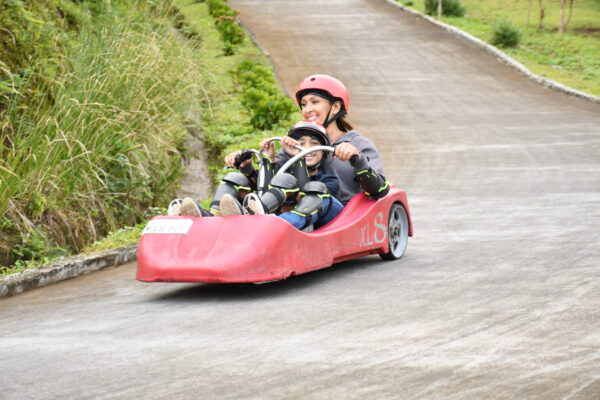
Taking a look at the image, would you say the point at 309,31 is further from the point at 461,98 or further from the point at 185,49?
the point at 185,49

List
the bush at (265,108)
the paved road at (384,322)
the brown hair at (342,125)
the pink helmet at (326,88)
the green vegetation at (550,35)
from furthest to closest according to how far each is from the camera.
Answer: the green vegetation at (550,35) → the bush at (265,108) → the brown hair at (342,125) → the pink helmet at (326,88) → the paved road at (384,322)

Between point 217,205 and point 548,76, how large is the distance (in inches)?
852

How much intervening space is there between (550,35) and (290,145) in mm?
31696

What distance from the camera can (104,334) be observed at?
5.82 metres

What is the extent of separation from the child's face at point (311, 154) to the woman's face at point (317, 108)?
0.53m

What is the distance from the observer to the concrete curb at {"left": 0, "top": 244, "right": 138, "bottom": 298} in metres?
7.78

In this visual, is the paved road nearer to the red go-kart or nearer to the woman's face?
the red go-kart

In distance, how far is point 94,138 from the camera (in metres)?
11.0

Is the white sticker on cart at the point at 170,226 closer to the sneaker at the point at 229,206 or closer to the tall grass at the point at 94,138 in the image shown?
the sneaker at the point at 229,206

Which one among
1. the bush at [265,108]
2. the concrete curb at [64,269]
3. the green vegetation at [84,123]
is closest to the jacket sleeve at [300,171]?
the concrete curb at [64,269]

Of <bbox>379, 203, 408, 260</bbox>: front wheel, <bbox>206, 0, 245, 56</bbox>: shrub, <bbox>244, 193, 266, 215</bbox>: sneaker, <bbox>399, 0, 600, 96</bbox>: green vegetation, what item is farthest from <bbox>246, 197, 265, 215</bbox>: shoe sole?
<bbox>206, 0, 245, 56</bbox>: shrub

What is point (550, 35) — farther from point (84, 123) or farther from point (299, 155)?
point (299, 155)

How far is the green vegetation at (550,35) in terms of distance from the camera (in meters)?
29.7

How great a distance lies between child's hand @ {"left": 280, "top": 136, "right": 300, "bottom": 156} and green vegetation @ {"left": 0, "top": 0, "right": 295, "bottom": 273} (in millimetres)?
2304
